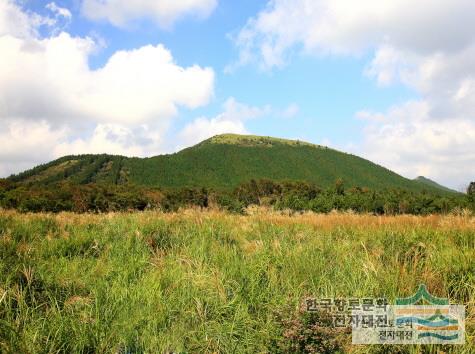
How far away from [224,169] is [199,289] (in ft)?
506

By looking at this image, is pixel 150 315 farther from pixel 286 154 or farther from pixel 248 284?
pixel 286 154

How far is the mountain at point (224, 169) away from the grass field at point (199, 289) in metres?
128

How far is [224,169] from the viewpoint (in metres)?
158

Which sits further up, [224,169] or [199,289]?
[224,169]

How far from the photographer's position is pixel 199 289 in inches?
166

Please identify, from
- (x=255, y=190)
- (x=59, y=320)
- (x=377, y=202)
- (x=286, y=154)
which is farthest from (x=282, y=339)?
(x=286, y=154)

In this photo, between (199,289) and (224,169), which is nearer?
(199,289)

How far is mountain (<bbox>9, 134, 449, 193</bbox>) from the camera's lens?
14412 cm

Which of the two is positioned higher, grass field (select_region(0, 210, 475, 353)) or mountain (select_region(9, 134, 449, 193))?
mountain (select_region(9, 134, 449, 193))

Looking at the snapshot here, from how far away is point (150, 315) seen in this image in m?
3.63

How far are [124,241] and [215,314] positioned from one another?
131 inches

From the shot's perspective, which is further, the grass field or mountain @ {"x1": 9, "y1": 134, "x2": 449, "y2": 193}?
mountain @ {"x1": 9, "y1": 134, "x2": 449, "y2": 193}

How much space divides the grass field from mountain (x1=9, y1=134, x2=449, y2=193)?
12834cm

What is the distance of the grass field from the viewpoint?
3191 mm
